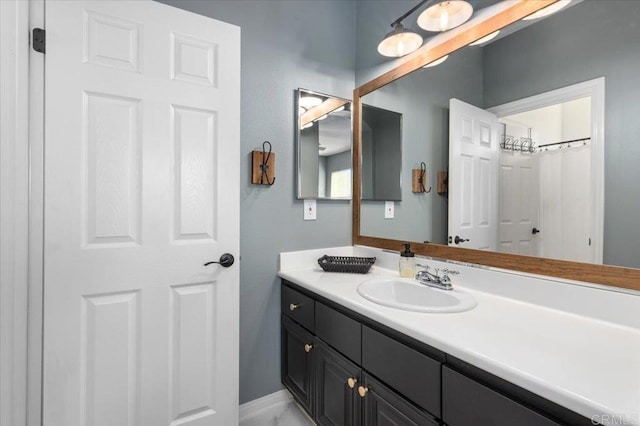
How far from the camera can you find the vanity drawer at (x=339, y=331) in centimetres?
120

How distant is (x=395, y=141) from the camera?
6.14 ft

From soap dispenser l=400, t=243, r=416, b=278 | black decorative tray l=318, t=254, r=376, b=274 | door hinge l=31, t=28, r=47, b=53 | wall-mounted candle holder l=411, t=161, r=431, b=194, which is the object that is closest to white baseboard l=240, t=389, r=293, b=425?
black decorative tray l=318, t=254, r=376, b=274

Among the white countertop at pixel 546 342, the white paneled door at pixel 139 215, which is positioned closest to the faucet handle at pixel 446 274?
the white countertop at pixel 546 342

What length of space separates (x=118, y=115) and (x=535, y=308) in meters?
1.84

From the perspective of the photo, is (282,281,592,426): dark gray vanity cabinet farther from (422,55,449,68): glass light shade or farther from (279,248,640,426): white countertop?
(422,55,449,68): glass light shade

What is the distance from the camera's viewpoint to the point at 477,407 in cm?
77

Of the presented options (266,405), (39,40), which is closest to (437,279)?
(266,405)

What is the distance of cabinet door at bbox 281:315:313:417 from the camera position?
1520 mm

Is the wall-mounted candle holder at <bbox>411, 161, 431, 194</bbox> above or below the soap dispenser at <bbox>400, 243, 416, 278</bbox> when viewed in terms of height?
above

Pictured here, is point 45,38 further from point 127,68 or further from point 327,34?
point 327,34

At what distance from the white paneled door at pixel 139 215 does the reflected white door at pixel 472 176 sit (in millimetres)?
1123

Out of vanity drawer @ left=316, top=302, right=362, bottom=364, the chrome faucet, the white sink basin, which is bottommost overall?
vanity drawer @ left=316, top=302, right=362, bottom=364

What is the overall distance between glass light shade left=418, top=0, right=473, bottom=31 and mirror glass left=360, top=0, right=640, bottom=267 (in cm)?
15

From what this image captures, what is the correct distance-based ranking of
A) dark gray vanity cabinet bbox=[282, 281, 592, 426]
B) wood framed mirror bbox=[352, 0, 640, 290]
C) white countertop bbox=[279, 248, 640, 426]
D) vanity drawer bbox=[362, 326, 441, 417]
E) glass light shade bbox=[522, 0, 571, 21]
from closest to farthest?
1. white countertop bbox=[279, 248, 640, 426]
2. dark gray vanity cabinet bbox=[282, 281, 592, 426]
3. vanity drawer bbox=[362, 326, 441, 417]
4. wood framed mirror bbox=[352, 0, 640, 290]
5. glass light shade bbox=[522, 0, 571, 21]
